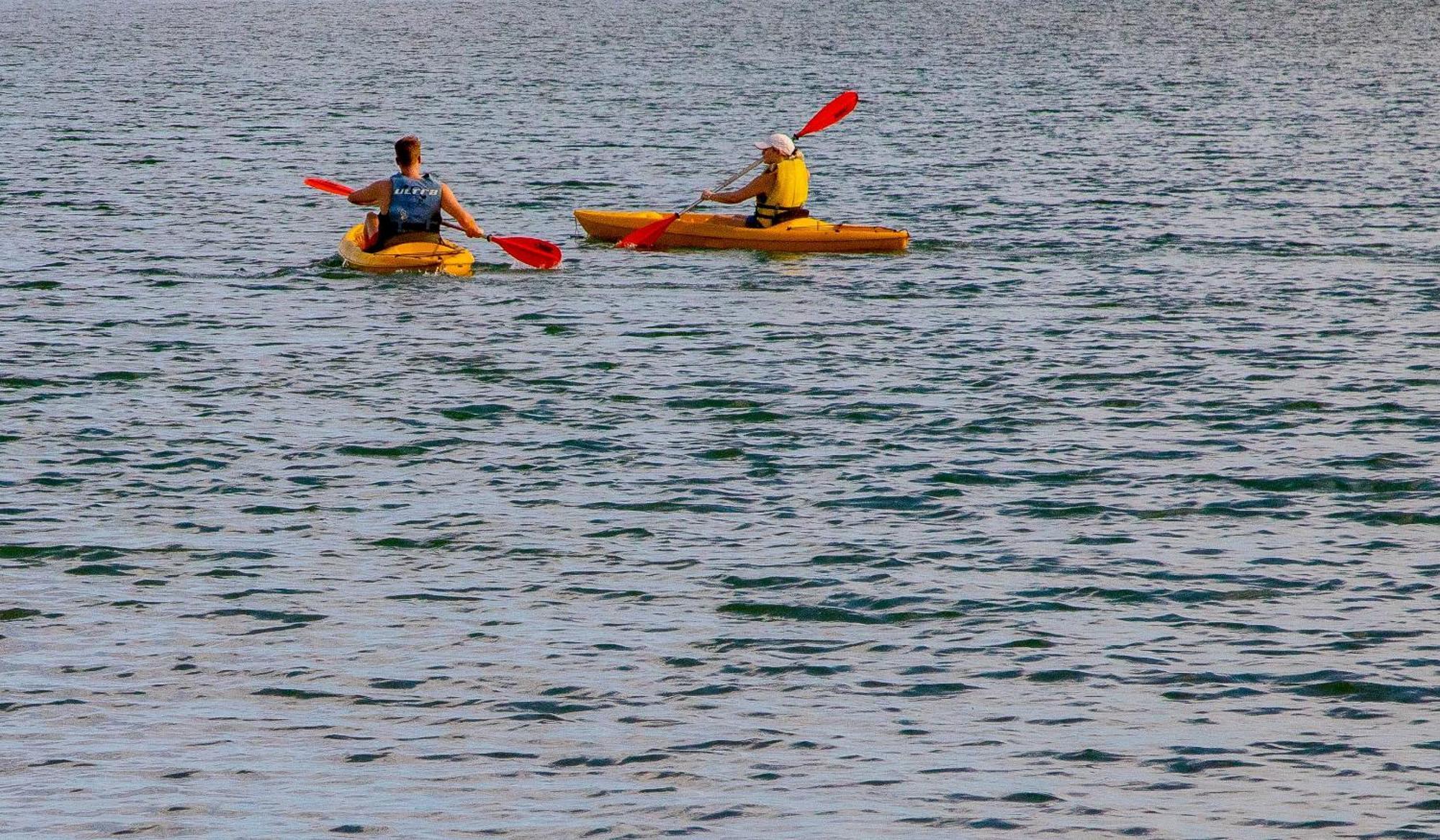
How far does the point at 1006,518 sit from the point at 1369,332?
710 cm

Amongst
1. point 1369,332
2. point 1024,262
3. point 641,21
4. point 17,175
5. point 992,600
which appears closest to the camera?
point 992,600

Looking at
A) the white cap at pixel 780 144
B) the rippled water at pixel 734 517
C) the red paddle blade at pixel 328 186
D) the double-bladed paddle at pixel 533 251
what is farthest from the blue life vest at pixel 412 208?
the white cap at pixel 780 144

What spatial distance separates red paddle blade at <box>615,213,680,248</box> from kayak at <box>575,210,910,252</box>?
0.22ft

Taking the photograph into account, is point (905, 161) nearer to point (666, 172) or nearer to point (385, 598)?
point (666, 172)

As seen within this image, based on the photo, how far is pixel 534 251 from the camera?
21.2 meters

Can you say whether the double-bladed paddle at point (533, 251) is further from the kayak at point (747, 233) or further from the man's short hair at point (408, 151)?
the kayak at point (747, 233)

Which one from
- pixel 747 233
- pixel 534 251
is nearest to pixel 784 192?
pixel 747 233

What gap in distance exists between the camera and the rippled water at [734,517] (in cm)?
825

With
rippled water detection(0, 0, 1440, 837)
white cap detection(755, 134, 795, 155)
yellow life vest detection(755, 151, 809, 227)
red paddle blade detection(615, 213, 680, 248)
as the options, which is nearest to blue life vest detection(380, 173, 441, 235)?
rippled water detection(0, 0, 1440, 837)

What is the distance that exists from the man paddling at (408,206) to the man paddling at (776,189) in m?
2.81

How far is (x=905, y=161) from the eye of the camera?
32.4 m

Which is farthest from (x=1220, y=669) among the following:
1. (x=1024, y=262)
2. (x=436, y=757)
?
(x=1024, y=262)

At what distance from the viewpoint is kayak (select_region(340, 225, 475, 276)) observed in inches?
818

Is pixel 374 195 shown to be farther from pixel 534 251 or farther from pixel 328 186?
pixel 328 186
